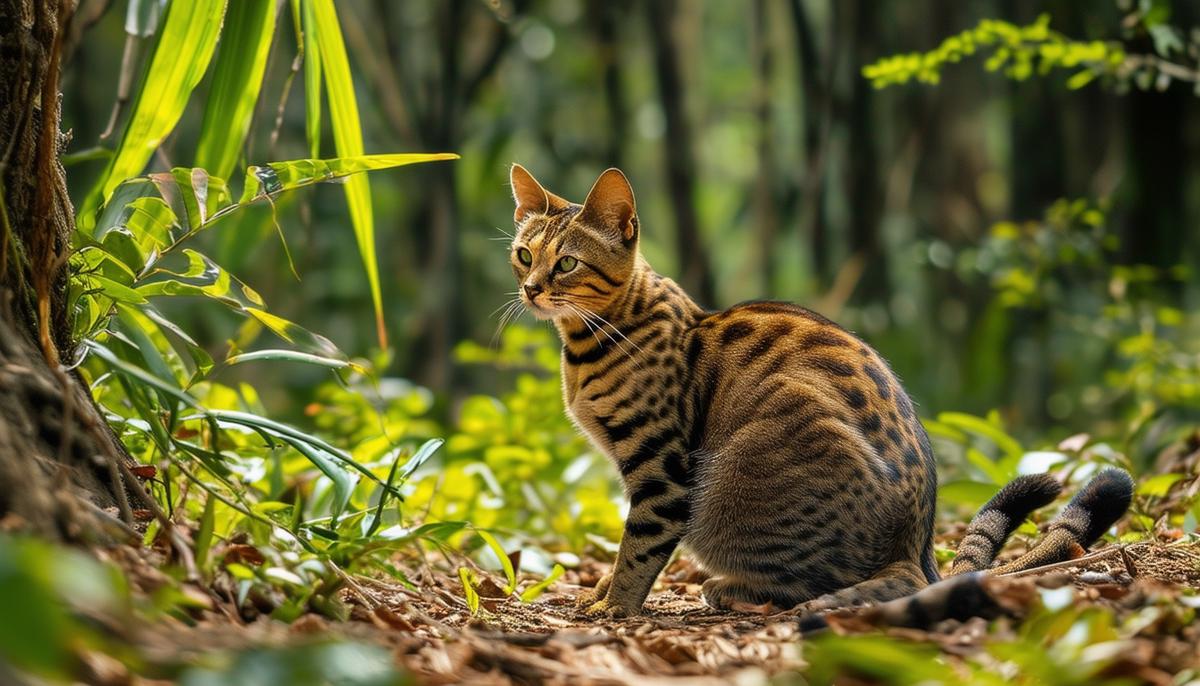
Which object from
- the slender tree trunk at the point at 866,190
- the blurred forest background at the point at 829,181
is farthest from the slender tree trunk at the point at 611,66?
the slender tree trunk at the point at 866,190

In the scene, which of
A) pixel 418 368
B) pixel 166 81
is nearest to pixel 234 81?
pixel 166 81

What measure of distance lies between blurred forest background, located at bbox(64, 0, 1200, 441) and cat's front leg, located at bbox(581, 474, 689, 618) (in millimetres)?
3056

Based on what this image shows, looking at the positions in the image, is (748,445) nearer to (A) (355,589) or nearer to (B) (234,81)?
(A) (355,589)

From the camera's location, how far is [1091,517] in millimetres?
3504

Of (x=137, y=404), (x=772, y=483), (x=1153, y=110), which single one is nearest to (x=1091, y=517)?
(x=772, y=483)

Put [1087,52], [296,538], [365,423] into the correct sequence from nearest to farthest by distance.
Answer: [296,538] < [1087,52] < [365,423]

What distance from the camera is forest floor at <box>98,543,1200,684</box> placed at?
2008 mm

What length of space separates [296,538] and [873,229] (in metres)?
7.58

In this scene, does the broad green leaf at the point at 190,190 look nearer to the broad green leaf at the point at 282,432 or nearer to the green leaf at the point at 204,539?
the broad green leaf at the point at 282,432

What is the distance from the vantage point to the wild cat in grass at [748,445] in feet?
11.4

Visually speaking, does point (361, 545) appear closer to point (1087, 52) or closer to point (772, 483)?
point (772, 483)

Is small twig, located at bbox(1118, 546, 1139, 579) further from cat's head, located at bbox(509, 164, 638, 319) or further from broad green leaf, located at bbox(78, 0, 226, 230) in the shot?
broad green leaf, located at bbox(78, 0, 226, 230)

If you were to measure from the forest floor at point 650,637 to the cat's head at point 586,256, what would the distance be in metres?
1.32

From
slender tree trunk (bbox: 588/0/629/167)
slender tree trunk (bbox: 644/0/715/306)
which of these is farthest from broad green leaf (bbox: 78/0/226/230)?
slender tree trunk (bbox: 588/0/629/167)
